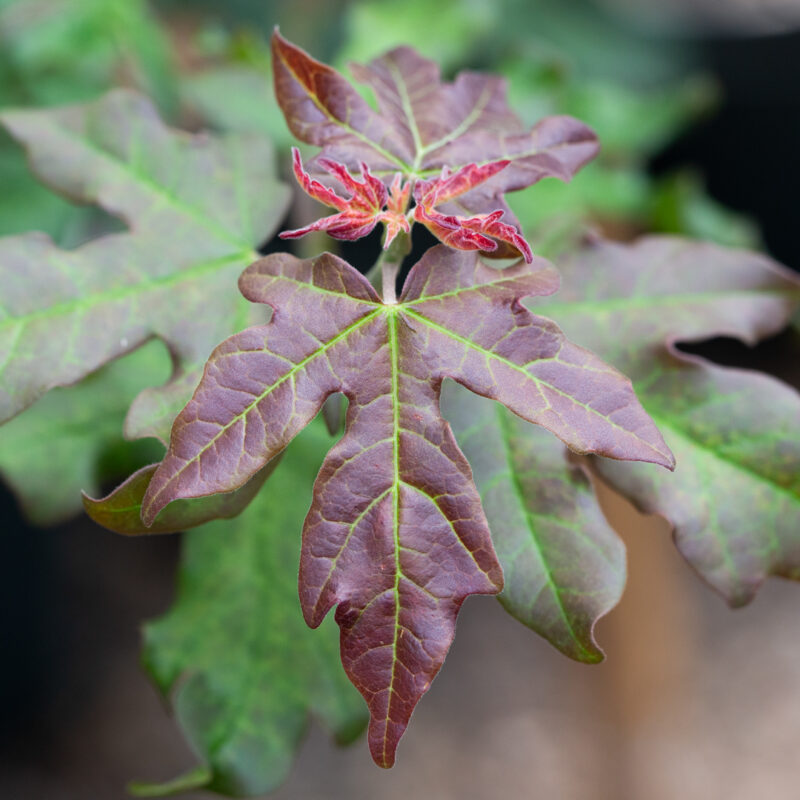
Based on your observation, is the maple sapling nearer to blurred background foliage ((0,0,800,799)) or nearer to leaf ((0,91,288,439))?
leaf ((0,91,288,439))

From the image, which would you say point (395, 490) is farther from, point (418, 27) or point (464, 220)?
point (418, 27)

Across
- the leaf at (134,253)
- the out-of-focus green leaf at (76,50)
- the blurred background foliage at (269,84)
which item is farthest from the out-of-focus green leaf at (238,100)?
the leaf at (134,253)

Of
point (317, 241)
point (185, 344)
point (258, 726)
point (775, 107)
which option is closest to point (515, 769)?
point (258, 726)

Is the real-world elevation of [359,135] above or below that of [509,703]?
above

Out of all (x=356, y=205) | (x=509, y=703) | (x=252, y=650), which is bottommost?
(x=509, y=703)

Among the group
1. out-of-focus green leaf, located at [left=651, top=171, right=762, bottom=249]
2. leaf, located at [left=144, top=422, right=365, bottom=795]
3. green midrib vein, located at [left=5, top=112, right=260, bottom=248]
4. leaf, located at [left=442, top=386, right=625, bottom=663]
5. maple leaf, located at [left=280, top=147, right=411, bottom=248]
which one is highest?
maple leaf, located at [left=280, top=147, right=411, bottom=248]

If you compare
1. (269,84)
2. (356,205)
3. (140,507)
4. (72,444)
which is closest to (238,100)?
(269,84)

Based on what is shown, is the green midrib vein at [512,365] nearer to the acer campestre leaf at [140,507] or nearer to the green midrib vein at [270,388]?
the green midrib vein at [270,388]

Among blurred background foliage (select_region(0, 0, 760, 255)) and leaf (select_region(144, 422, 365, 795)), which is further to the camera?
blurred background foliage (select_region(0, 0, 760, 255))

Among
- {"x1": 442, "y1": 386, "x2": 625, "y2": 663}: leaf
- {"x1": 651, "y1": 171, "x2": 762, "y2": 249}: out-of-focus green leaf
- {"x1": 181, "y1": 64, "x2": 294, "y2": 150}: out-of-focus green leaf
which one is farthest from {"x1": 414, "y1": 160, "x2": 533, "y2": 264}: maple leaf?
{"x1": 651, "y1": 171, "x2": 762, "y2": 249}: out-of-focus green leaf
